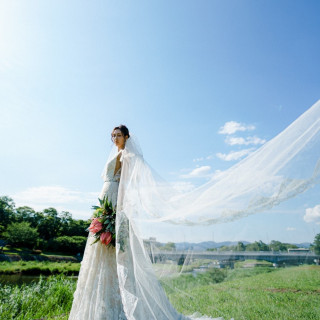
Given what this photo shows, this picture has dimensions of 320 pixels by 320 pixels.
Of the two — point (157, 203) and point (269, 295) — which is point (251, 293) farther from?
point (157, 203)

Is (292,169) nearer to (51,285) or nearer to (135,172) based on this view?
(135,172)

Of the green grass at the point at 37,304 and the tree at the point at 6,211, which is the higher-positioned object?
the tree at the point at 6,211

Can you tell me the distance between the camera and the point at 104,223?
3.38 metres

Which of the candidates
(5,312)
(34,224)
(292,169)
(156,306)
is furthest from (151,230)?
(34,224)

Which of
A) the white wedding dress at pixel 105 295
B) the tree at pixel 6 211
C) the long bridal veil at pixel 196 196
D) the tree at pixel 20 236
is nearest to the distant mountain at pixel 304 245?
the long bridal veil at pixel 196 196

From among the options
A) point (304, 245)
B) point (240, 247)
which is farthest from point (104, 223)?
point (304, 245)

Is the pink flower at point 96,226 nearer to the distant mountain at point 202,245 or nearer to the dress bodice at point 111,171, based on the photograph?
the dress bodice at point 111,171

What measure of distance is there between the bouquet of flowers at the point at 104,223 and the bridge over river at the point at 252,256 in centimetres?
89

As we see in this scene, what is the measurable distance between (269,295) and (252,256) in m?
0.45

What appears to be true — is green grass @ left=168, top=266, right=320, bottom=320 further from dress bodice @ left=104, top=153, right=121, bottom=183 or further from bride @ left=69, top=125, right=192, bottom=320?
dress bodice @ left=104, top=153, right=121, bottom=183

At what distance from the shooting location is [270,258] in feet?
7.13

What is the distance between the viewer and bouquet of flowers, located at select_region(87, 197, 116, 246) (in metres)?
3.28

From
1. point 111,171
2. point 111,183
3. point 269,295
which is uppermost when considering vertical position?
point 111,171

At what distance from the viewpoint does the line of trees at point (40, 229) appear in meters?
40.9
